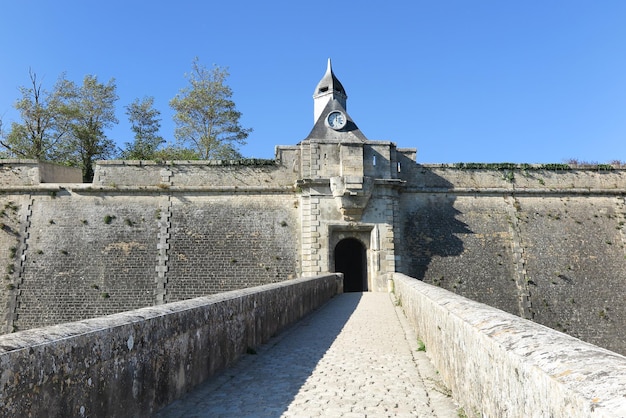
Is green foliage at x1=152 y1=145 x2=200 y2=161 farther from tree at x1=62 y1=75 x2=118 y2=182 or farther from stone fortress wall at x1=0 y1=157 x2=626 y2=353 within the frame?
stone fortress wall at x1=0 y1=157 x2=626 y2=353

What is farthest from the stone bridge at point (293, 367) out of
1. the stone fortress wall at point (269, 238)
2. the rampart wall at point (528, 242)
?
the rampart wall at point (528, 242)

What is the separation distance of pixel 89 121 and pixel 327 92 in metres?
17.6

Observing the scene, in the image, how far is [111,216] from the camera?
57.7ft

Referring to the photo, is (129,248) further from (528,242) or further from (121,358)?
(528,242)

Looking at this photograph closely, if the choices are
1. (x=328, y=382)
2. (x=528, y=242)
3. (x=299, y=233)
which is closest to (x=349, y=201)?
(x=299, y=233)

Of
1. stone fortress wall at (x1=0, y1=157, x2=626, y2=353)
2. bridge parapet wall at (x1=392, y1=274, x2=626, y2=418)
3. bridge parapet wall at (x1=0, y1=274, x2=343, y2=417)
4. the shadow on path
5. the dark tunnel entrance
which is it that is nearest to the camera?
bridge parapet wall at (x1=392, y1=274, x2=626, y2=418)

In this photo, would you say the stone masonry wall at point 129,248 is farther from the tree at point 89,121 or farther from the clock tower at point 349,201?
the tree at point 89,121

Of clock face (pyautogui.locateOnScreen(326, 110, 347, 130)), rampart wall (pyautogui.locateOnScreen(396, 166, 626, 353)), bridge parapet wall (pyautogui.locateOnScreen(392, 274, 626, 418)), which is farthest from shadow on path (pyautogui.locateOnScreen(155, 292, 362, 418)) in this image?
clock face (pyautogui.locateOnScreen(326, 110, 347, 130))

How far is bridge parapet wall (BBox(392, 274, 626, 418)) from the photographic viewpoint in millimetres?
1637

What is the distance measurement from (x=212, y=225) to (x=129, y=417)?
48.8ft

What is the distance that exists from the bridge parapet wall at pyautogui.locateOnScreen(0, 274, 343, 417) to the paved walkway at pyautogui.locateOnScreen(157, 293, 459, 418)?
22cm

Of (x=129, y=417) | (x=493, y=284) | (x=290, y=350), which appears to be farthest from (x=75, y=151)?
(x=129, y=417)

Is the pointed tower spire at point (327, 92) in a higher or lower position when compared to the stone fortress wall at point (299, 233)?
higher

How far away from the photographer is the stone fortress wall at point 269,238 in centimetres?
1678
